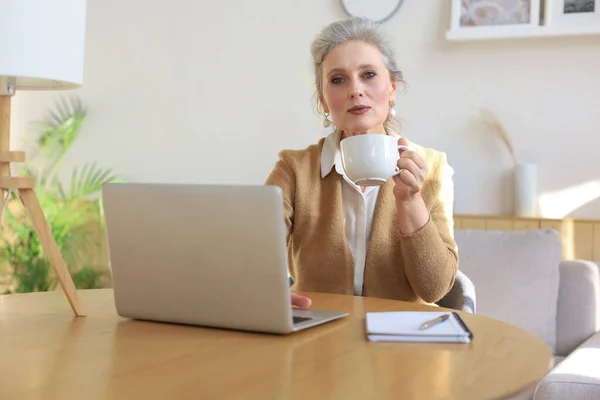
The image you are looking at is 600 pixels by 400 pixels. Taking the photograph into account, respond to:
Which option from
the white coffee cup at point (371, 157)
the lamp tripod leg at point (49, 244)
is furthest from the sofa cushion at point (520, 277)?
the lamp tripod leg at point (49, 244)

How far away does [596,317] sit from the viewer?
2.65m

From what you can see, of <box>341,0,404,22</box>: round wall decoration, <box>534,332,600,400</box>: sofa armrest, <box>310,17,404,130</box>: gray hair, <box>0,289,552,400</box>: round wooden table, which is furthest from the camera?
<box>341,0,404,22</box>: round wall decoration

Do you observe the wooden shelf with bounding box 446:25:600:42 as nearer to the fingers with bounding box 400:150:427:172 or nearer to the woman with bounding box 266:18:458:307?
the woman with bounding box 266:18:458:307

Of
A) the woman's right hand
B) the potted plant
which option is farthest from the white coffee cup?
the potted plant

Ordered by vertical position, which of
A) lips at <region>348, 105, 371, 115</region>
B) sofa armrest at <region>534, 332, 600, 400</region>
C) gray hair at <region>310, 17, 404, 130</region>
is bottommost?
sofa armrest at <region>534, 332, 600, 400</region>

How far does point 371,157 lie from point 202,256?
0.42 meters

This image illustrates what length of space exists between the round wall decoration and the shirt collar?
121cm

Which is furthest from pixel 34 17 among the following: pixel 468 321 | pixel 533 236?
pixel 533 236

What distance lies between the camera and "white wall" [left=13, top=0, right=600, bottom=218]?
9.59 ft

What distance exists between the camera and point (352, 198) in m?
2.03

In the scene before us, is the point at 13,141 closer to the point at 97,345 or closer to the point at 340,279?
the point at 340,279

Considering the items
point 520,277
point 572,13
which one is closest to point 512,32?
point 572,13

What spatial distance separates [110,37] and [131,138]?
0.49 m

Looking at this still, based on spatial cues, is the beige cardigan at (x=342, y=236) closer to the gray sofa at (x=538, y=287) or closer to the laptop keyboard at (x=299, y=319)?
the laptop keyboard at (x=299, y=319)
